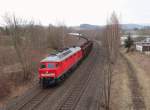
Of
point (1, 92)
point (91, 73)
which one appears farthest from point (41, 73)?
point (91, 73)

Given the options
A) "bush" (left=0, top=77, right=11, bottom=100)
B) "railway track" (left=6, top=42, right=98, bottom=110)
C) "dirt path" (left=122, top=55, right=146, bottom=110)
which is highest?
"bush" (left=0, top=77, right=11, bottom=100)

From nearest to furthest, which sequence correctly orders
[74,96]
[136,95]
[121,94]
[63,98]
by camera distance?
1. [63,98]
2. [74,96]
3. [136,95]
4. [121,94]

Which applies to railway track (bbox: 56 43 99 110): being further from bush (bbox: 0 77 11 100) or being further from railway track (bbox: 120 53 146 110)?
bush (bbox: 0 77 11 100)

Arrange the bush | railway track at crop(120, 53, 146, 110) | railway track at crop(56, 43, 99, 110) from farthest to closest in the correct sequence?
the bush < railway track at crop(120, 53, 146, 110) < railway track at crop(56, 43, 99, 110)

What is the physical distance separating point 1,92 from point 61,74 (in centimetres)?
746

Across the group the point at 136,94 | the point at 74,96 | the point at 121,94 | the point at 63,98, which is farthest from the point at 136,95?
the point at 63,98

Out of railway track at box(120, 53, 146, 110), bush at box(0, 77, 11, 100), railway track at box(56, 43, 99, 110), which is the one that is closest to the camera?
railway track at box(56, 43, 99, 110)

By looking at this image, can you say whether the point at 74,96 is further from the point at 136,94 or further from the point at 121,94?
the point at 136,94

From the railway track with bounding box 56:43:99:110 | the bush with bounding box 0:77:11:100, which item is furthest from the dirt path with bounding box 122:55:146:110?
the bush with bounding box 0:77:11:100

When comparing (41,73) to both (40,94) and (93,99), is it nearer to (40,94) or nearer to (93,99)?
(40,94)

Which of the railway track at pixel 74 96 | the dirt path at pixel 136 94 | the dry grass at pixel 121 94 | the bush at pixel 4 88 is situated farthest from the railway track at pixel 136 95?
the bush at pixel 4 88

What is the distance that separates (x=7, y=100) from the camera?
21203 millimetres

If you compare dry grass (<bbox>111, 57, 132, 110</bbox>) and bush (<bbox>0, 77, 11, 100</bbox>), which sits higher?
bush (<bbox>0, 77, 11, 100</bbox>)

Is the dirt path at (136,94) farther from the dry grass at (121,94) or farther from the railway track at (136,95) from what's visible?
the dry grass at (121,94)
